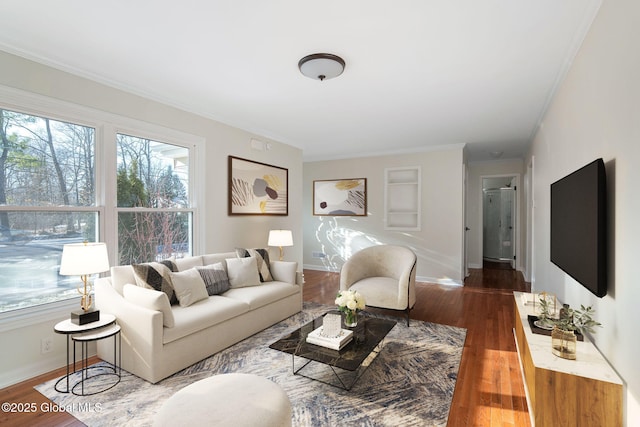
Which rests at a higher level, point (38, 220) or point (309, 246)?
point (38, 220)

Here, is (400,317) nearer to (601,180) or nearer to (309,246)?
(601,180)

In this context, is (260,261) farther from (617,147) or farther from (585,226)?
(617,147)

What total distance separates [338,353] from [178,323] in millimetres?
1294

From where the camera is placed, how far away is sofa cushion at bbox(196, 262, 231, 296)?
10.4 ft

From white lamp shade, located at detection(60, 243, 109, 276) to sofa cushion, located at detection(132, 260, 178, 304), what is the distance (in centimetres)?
35

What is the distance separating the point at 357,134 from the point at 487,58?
99.8 inches

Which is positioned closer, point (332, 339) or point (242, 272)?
point (332, 339)

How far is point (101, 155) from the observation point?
287 centimetres

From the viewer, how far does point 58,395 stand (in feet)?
7.13

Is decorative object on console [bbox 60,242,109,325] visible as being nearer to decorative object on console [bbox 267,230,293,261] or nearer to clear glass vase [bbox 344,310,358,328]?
clear glass vase [bbox 344,310,358,328]

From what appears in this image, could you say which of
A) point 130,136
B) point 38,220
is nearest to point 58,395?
point 38,220

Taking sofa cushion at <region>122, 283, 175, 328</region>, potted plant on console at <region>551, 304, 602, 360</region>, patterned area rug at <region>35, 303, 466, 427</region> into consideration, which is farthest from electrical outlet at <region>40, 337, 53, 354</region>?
potted plant on console at <region>551, 304, 602, 360</region>

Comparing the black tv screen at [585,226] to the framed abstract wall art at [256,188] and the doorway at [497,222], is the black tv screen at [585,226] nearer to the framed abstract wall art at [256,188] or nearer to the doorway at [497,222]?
the framed abstract wall art at [256,188]

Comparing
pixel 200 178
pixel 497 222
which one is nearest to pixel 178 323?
pixel 200 178
